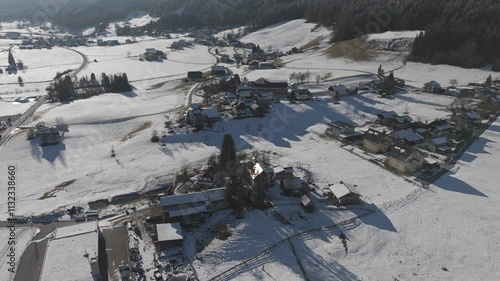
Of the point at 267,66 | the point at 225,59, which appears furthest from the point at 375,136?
the point at 225,59

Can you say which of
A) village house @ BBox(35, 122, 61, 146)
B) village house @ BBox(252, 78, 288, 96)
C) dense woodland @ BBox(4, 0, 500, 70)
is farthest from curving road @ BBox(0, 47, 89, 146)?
dense woodland @ BBox(4, 0, 500, 70)

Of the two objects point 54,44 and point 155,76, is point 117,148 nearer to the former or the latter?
point 155,76

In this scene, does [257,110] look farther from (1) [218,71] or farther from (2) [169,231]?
(1) [218,71]

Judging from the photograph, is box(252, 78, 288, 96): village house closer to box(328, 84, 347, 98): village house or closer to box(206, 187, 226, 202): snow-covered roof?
box(328, 84, 347, 98): village house

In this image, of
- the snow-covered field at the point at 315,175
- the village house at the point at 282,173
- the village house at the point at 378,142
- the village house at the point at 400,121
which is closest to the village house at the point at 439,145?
the snow-covered field at the point at 315,175

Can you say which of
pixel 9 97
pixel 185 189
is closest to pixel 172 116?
pixel 185 189

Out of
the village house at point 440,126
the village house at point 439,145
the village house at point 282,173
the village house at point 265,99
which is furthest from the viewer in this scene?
the village house at point 265,99

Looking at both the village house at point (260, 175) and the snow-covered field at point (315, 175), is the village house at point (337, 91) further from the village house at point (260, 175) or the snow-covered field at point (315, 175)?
the village house at point (260, 175)
